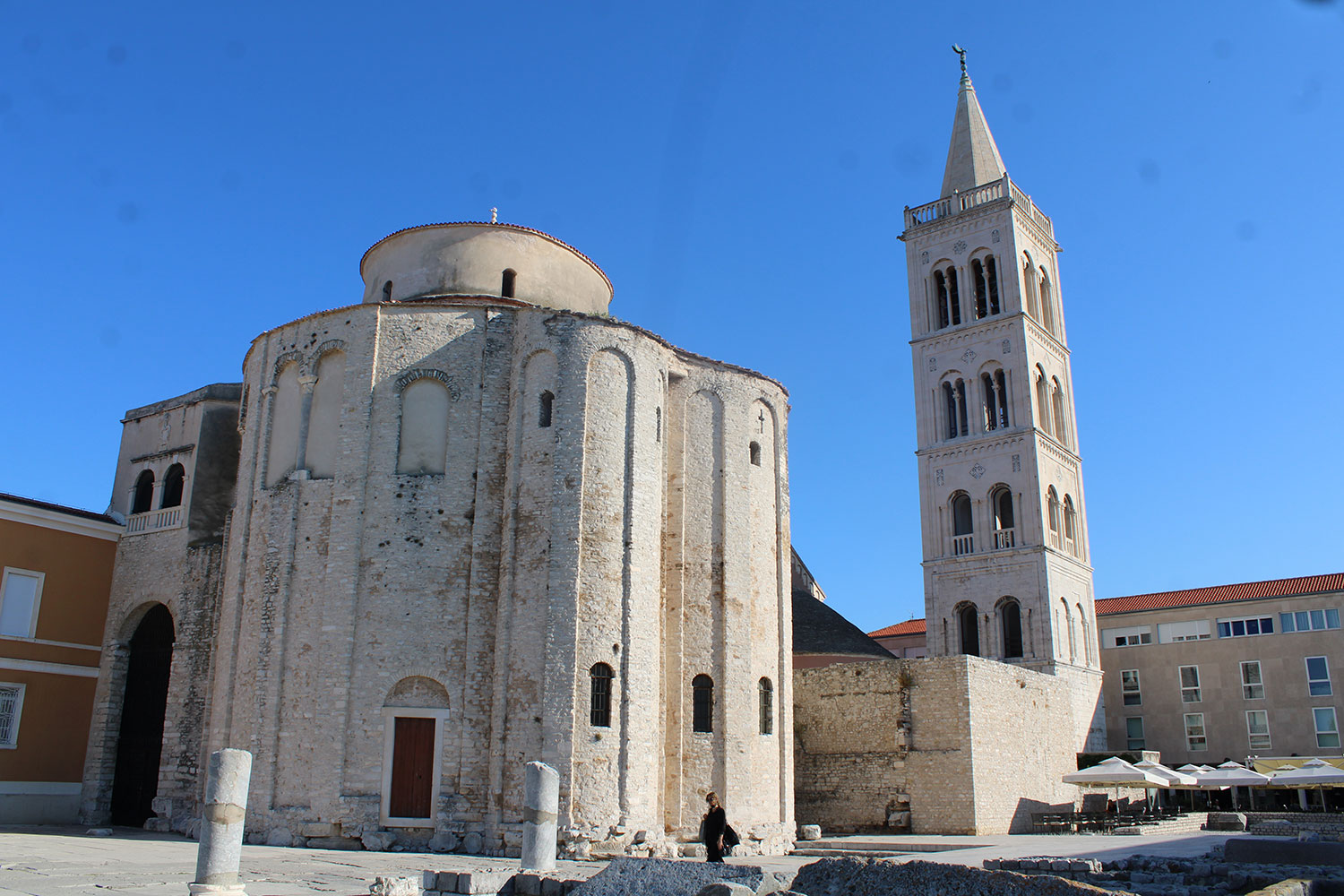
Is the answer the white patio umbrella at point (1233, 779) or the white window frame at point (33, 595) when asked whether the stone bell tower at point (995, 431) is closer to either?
the white patio umbrella at point (1233, 779)

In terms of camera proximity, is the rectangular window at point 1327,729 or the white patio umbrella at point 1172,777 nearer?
the white patio umbrella at point 1172,777

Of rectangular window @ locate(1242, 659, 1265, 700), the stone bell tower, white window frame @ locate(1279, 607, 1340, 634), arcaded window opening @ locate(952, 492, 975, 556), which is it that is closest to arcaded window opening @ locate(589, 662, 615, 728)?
the stone bell tower

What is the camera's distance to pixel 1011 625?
41.7m

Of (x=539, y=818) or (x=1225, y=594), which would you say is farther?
(x=1225, y=594)

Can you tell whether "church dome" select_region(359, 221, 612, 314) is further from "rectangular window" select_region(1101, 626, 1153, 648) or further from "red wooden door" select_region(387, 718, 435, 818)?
"rectangular window" select_region(1101, 626, 1153, 648)

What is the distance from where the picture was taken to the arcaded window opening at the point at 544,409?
22422mm

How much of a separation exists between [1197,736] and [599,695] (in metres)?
33.5

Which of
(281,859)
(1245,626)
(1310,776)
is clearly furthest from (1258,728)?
(281,859)

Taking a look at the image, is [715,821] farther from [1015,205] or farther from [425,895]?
[1015,205]

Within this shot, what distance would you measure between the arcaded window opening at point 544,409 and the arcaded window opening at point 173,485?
1169cm

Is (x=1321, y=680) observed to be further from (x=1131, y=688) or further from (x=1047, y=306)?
(x=1047, y=306)

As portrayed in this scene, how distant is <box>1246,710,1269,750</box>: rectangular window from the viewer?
1676 inches

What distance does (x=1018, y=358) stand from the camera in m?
43.7

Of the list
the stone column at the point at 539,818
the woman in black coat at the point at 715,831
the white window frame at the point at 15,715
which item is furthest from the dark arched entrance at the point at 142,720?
the woman in black coat at the point at 715,831
